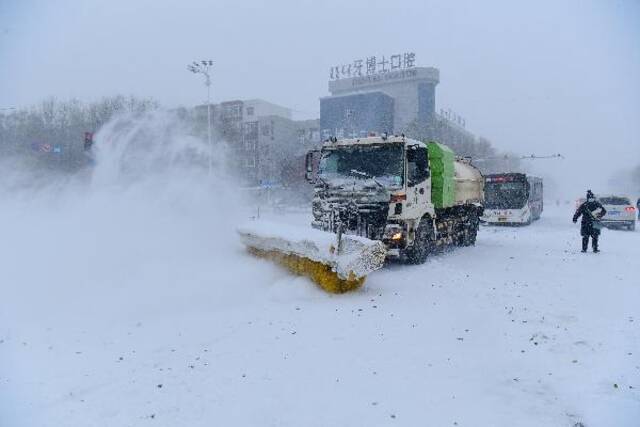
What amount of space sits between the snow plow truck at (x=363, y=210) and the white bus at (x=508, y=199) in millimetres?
15182

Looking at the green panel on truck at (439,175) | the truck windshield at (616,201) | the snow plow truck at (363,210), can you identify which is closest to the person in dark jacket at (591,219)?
the green panel on truck at (439,175)

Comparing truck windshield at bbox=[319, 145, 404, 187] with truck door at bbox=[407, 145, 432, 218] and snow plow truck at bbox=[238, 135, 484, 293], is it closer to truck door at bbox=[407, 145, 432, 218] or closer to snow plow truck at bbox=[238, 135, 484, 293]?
snow plow truck at bbox=[238, 135, 484, 293]

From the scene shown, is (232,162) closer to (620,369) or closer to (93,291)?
(93,291)

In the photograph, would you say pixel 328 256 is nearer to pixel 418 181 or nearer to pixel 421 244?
pixel 418 181

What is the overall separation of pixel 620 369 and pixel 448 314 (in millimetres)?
2554

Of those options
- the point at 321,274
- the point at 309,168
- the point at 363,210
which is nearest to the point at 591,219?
the point at 363,210

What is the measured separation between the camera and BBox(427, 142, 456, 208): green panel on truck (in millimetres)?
12911

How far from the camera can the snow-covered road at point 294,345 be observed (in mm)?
4258

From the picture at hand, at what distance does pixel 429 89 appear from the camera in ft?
304

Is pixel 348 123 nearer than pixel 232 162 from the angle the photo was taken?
No

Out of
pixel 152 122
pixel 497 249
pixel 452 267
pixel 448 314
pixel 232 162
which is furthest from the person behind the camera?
pixel 232 162

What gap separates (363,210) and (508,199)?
1912cm

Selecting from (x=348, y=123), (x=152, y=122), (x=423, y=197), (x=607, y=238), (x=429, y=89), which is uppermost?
(x=429, y=89)

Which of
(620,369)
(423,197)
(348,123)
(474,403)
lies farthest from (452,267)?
(348,123)
